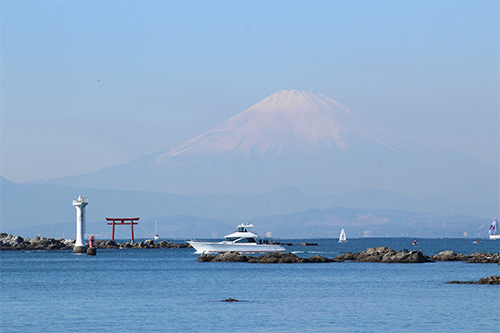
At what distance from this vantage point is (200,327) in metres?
37.6

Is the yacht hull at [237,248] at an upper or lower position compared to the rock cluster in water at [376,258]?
upper

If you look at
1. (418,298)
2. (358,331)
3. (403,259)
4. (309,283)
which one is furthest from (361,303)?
(403,259)

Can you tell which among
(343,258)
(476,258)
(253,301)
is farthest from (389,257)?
(253,301)

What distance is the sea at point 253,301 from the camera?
38406 millimetres

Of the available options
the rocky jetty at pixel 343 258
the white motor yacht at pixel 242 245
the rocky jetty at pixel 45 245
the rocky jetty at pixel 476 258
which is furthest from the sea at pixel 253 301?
the rocky jetty at pixel 45 245

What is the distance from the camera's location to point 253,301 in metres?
49.2

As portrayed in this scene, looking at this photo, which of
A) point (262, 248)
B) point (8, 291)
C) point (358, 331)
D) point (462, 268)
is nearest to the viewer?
point (358, 331)

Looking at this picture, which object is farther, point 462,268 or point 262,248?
point 262,248

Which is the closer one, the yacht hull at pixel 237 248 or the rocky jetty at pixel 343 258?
the rocky jetty at pixel 343 258

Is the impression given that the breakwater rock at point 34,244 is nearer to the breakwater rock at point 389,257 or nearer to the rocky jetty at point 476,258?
the breakwater rock at point 389,257

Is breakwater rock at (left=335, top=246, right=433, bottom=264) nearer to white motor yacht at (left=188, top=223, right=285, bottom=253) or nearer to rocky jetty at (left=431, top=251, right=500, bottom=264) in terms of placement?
rocky jetty at (left=431, top=251, right=500, bottom=264)

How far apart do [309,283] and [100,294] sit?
17.9 meters

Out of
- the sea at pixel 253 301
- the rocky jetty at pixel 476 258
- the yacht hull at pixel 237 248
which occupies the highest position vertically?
the yacht hull at pixel 237 248

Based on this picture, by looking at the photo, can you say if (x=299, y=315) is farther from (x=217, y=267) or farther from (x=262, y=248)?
(x=262, y=248)
